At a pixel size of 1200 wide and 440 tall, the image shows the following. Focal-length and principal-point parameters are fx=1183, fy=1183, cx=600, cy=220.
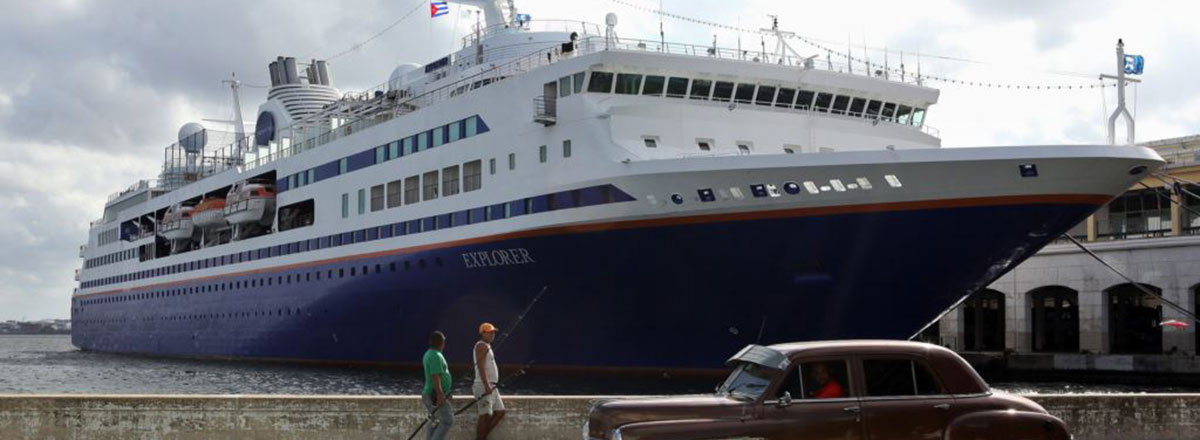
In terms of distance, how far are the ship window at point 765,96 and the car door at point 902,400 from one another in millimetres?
22458

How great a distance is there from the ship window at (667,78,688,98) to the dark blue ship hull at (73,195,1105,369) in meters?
4.47

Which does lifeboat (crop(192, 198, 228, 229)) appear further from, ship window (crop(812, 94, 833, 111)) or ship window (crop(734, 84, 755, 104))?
ship window (crop(812, 94, 833, 111))

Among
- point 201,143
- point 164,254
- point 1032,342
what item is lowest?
point 1032,342

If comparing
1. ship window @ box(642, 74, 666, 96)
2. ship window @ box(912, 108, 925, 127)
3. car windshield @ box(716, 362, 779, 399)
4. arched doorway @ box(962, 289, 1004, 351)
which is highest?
ship window @ box(642, 74, 666, 96)

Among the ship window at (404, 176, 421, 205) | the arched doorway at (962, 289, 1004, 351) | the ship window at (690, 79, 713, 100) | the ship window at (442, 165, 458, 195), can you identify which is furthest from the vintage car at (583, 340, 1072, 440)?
the arched doorway at (962, 289, 1004, 351)

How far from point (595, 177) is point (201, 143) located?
40994 mm

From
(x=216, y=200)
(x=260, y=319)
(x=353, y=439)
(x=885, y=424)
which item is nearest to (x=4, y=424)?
(x=353, y=439)

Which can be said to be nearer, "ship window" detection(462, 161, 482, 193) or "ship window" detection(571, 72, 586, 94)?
"ship window" detection(571, 72, 586, 94)

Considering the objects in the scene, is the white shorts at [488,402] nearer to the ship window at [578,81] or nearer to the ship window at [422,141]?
the ship window at [578,81]

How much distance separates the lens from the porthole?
25.9 m

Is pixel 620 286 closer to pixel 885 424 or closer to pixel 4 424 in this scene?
pixel 4 424

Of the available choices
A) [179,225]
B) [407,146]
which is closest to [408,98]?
[407,146]

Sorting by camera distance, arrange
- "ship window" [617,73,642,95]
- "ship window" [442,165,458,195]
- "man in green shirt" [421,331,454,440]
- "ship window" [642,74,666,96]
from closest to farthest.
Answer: "man in green shirt" [421,331,454,440]
"ship window" [617,73,642,95]
"ship window" [642,74,666,96]
"ship window" [442,165,458,195]

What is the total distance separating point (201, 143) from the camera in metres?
63.7
